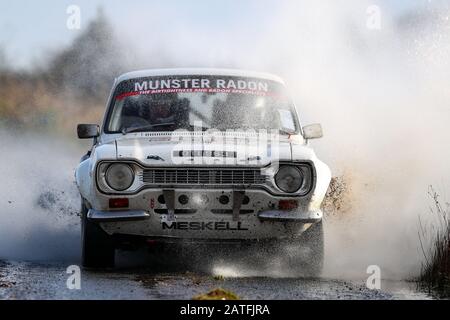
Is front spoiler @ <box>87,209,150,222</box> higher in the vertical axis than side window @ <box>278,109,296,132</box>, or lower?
lower

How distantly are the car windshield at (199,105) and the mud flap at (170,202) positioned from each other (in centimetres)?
111

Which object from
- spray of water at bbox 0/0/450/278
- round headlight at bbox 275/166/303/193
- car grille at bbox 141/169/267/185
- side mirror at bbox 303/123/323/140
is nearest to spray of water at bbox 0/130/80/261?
spray of water at bbox 0/0/450/278

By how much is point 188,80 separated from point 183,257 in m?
1.65

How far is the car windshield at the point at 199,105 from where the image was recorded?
11.3 meters

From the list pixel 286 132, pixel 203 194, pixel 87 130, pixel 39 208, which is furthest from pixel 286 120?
pixel 39 208

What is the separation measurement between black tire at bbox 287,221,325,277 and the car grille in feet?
2.36

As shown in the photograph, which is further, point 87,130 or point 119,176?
point 87,130

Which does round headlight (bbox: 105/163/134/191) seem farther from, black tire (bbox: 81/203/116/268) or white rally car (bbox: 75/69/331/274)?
black tire (bbox: 81/203/116/268)

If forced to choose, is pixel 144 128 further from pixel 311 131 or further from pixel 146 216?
pixel 311 131

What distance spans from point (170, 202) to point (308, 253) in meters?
1.23

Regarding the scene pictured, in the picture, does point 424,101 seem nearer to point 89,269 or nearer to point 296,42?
point 296,42

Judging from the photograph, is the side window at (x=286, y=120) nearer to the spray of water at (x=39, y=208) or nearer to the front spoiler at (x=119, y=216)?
the front spoiler at (x=119, y=216)

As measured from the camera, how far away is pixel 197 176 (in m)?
10.1

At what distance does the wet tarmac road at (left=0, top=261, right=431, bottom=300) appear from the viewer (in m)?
8.59
